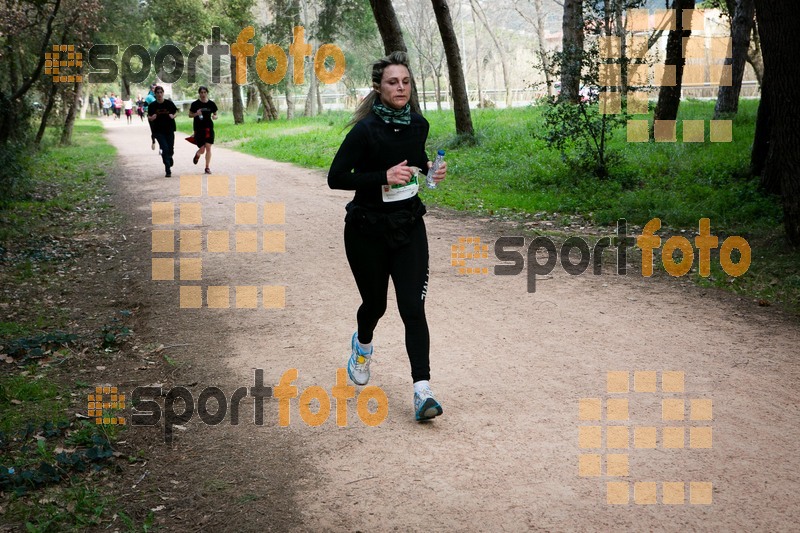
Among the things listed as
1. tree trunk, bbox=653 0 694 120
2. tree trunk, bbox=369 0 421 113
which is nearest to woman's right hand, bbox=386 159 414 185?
tree trunk, bbox=653 0 694 120

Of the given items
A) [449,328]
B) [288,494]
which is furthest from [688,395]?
[288,494]

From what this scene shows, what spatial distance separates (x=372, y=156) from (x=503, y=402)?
74.5 inches

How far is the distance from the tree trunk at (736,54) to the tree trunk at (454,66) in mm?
6290

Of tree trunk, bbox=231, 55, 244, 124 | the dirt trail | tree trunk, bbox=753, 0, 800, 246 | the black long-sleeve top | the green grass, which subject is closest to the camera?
the dirt trail

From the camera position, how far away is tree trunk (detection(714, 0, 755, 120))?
1830 cm

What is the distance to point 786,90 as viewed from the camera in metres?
8.55

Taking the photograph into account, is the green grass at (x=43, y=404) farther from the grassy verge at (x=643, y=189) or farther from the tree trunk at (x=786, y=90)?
the tree trunk at (x=786, y=90)

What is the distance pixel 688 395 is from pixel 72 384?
466cm

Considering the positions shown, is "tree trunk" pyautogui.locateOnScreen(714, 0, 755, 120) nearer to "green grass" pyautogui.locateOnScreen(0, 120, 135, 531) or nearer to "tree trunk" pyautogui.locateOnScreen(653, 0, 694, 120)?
"tree trunk" pyautogui.locateOnScreen(653, 0, 694, 120)

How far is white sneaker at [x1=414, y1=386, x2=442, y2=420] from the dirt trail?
0.09 metres

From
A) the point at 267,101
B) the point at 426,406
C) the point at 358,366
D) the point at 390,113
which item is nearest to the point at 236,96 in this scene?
the point at 267,101

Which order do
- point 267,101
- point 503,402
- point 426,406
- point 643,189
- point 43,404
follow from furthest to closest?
point 267,101 < point 643,189 < point 43,404 < point 503,402 < point 426,406

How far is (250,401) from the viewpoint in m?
5.44

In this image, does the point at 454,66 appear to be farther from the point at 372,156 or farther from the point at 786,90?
the point at 372,156
